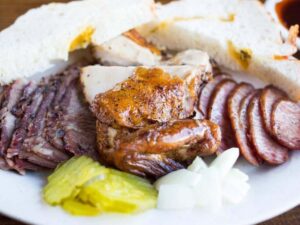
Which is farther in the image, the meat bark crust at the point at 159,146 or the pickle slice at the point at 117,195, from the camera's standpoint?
the meat bark crust at the point at 159,146

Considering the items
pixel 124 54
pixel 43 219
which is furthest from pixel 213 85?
pixel 43 219

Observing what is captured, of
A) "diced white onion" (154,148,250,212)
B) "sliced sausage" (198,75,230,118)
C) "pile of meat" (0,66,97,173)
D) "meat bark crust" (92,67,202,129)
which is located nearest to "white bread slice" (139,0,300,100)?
"sliced sausage" (198,75,230,118)

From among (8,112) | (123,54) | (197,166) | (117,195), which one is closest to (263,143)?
(197,166)

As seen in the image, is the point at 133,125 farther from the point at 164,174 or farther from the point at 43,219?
the point at 43,219

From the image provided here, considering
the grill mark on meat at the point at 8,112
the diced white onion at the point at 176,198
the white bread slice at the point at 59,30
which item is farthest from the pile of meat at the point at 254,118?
the grill mark on meat at the point at 8,112

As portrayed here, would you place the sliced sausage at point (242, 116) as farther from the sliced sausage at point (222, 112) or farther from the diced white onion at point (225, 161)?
the diced white onion at point (225, 161)

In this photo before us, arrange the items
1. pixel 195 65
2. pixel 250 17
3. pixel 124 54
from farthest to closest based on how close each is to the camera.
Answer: pixel 250 17 → pixel 124 54 → pixel 195 65
